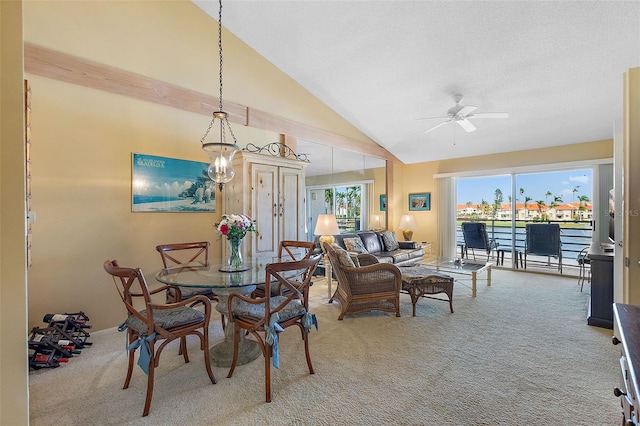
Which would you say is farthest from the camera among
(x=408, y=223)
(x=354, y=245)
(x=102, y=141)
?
(x=408, y=223)

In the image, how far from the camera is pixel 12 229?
107 cm

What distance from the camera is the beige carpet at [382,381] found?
1.79m

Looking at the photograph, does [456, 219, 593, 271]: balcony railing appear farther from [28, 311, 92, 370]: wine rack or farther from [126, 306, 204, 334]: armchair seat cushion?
[28, 311, 92, 370]: wine rack

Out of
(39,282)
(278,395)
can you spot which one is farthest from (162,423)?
(39,282)

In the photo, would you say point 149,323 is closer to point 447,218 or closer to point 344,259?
point 344,259

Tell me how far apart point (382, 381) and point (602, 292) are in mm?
2784

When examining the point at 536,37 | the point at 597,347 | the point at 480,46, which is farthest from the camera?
the point at 480,46

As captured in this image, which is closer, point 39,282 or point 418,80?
point 39,282

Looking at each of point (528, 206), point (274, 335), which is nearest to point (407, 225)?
point (528, 206)

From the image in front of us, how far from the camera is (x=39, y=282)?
8.95 feet

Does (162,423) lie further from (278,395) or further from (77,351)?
(77,351)

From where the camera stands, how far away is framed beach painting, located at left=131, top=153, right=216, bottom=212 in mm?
3309

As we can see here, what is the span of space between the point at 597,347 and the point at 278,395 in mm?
2851

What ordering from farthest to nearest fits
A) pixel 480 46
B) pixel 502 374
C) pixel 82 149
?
1. pixel 480 46
2. pixel 82 149
3. pixel 502 374
